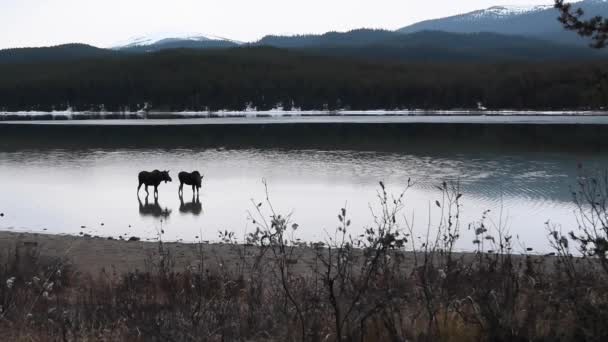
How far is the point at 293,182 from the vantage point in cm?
2347

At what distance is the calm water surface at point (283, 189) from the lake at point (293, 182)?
5 cm

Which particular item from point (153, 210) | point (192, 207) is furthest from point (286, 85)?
point (153, 210)

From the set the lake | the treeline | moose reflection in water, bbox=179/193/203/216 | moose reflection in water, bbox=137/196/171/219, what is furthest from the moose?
the treeline

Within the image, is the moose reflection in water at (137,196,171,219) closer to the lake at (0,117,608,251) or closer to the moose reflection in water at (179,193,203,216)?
the lake at (0,117,608,251)

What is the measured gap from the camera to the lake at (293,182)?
634 inches

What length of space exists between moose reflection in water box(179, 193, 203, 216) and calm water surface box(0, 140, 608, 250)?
4 cm

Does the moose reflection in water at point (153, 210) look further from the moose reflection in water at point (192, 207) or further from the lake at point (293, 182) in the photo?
the moose reflection in water at point (192, 207)

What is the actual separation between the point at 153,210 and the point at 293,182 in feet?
20.9

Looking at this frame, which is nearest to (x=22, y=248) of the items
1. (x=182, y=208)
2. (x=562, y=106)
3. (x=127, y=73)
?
(x=182, y=208)

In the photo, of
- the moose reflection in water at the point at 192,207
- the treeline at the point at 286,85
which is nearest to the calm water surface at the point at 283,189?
the moose reflection in water at the point at 192,207

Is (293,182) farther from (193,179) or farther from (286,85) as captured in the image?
(286,85)

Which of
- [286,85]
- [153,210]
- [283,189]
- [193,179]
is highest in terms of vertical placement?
[286,85]

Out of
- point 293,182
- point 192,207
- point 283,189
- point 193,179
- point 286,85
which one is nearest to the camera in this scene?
point 192,207

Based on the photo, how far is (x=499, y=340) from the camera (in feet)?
14.2
